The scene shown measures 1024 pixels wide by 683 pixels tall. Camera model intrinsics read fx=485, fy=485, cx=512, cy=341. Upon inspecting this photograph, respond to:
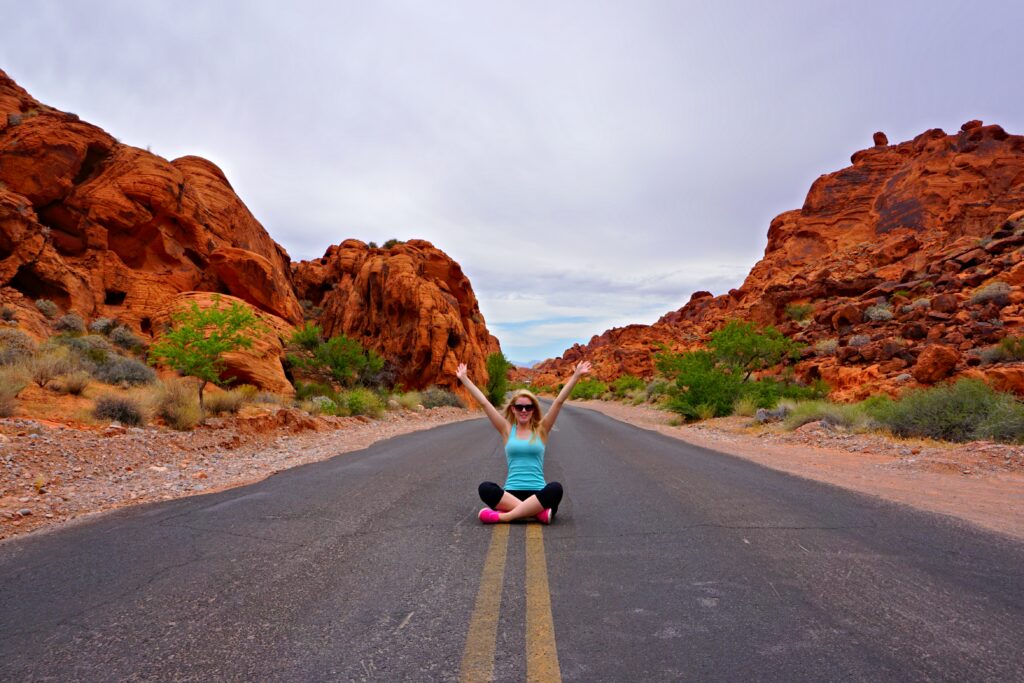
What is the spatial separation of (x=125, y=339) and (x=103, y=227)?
29.0ft

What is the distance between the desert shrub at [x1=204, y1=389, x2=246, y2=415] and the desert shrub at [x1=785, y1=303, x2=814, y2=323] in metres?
37.1

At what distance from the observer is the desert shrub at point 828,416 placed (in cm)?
1288

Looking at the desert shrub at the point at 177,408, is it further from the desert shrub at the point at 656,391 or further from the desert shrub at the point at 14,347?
the desert shrub at the point at 656,391

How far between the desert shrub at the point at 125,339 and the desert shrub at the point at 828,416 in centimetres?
2606

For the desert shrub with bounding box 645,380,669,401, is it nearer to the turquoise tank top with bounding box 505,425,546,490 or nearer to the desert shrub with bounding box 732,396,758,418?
the desert shrub with bounding box 732,396,758,418

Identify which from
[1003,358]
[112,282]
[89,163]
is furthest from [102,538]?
[89,163]

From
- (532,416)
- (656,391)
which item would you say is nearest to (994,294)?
(532,416)

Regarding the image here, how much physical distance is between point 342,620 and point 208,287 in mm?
32096

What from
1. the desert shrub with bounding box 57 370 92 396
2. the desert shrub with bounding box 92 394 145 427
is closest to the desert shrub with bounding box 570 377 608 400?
the desert shrub with bounding box 57 370 92 396

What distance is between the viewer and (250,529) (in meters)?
4.41

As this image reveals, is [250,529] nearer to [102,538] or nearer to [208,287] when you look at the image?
[102,538]

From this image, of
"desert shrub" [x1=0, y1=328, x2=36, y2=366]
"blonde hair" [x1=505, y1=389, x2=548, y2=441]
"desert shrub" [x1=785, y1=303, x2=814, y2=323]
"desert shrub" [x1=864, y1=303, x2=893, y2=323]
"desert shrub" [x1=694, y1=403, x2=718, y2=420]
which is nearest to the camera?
"blonde hair" [x1=505, y1=389, x2=548, y2=441]

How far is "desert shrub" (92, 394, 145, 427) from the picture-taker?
10.0m

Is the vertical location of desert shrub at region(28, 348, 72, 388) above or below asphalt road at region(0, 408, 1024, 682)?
above
